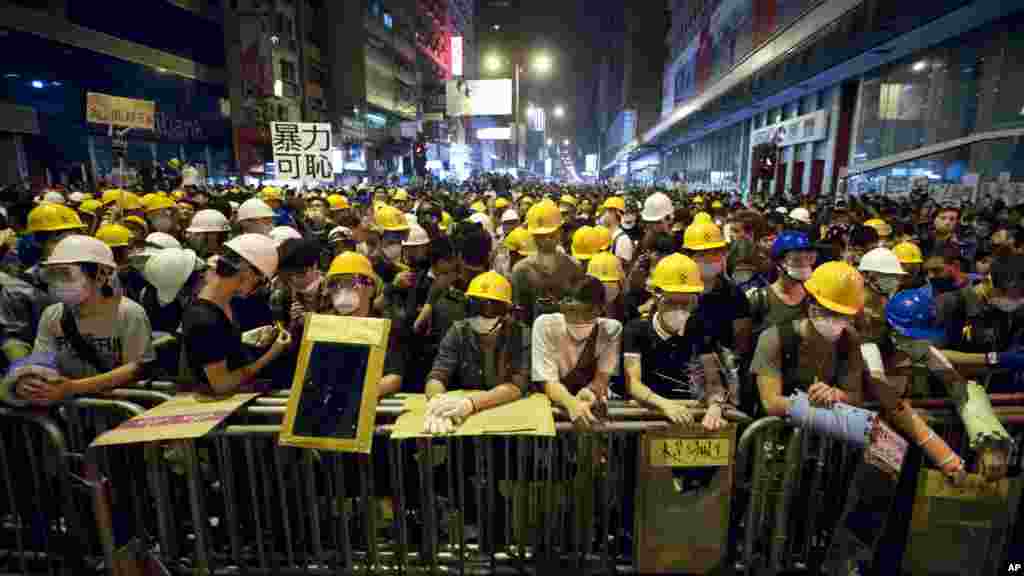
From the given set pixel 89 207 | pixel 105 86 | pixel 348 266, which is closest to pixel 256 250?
pixel 348 266

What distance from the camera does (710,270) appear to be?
456cm

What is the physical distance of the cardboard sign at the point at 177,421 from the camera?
2.68 meters

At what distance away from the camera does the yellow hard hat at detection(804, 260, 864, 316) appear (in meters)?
3.03

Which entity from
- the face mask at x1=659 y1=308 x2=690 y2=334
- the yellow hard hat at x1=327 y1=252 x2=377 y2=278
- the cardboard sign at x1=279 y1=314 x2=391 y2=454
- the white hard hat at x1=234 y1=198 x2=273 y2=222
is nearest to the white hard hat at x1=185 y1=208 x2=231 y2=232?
the white hard hat at x1=234 y1=198 x2=273 y2=222

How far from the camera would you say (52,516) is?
11.2 ft

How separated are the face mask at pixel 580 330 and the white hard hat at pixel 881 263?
9.83ft

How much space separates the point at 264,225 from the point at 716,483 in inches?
238

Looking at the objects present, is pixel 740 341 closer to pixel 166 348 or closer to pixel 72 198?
pixel 166 348

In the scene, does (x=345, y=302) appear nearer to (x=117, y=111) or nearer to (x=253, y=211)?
(x=253, y=211)

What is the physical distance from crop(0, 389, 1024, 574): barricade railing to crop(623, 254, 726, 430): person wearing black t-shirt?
0.43 meters

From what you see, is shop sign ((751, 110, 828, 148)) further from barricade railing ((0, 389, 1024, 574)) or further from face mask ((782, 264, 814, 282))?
barricade railing ((0, 389, 1024, 574))

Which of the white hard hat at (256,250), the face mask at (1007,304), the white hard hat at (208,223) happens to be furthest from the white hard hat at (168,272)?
the face mask at (1007,304)

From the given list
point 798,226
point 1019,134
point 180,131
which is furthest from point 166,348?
point 180,131

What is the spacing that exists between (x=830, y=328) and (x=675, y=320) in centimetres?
89
